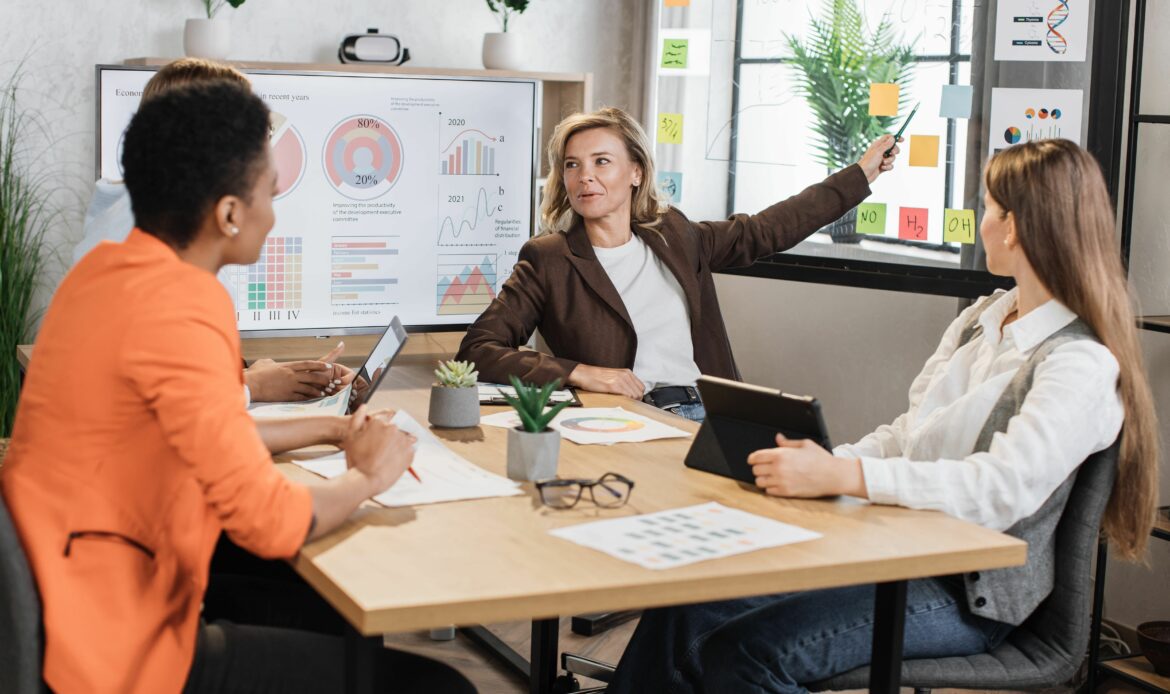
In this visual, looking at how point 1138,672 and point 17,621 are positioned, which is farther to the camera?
point 1138,672

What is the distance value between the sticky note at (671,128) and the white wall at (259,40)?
64cm

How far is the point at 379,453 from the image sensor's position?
5.48ft

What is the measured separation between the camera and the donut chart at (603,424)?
2.23 meters

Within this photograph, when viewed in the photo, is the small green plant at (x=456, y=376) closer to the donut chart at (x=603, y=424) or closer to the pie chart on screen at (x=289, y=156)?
the donut chart at (x=603, y=424)

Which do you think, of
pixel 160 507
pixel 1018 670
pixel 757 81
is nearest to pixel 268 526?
pixel 160 507

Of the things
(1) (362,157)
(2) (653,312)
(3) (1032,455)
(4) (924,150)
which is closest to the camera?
(3) (1032,455)

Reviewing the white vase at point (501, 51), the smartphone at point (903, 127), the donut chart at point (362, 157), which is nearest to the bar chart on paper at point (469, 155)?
the donut chart at point (362, 157)

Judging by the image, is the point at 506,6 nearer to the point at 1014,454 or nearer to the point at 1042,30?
the point at 1042,30

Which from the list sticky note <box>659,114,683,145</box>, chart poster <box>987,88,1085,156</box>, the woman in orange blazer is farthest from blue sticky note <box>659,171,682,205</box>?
the woman in orange blazer

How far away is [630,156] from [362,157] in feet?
2.79

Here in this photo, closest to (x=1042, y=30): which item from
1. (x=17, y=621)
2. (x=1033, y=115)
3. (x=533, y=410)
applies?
(x=1033, y=115)

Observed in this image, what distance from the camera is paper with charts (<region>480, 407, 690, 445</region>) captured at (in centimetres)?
217

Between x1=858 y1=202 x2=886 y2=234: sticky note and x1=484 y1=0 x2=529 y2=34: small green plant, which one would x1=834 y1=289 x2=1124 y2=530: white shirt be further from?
x1=484 y1=0 x2=529 y2=34: small green plant

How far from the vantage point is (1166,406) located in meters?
3.14
